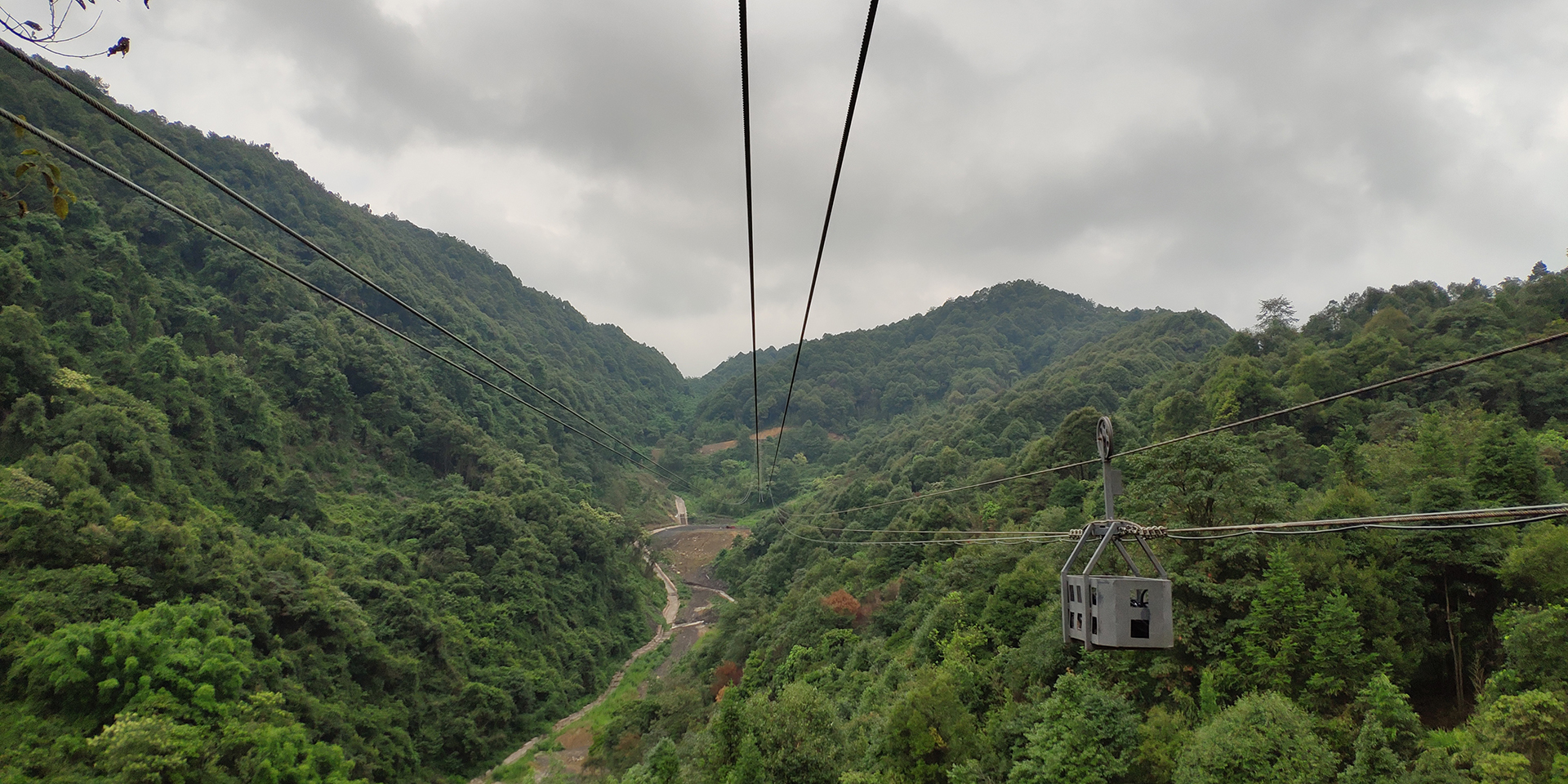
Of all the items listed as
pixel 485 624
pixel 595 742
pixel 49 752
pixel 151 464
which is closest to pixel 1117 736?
pixel 595 742

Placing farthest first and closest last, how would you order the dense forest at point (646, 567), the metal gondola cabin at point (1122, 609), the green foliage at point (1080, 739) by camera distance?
the dense forest at point (646, 567), the green foliage at point (1080, 739), the metal gondola cabin at point (1122, 609)

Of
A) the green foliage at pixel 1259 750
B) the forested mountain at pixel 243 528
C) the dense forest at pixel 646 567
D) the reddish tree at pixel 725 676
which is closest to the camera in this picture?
the green foliage at pixel 1259 750

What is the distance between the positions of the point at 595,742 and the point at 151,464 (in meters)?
23.8

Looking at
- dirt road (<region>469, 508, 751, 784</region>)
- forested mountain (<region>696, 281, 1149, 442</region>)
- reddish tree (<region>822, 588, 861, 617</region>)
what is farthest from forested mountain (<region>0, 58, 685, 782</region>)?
forested mountain (<region>696, 281, 1149, 442</region>)

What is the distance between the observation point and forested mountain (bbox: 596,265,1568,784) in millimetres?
13109

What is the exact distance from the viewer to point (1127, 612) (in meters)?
6.47

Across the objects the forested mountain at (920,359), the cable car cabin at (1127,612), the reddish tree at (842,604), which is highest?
the forested mountain at (920,359)

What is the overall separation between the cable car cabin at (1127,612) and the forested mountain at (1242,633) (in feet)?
27.8

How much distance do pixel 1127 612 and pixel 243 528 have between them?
42.6 meters

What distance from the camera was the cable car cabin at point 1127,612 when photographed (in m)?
6.45

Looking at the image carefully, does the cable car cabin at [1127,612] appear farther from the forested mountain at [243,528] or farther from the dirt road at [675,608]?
the dirt road at [675,608]

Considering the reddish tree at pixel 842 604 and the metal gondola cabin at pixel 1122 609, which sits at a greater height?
the metal gondola cabin at pixel 1122 609

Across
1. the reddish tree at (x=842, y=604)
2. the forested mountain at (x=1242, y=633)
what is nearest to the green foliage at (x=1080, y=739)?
the forested mountain at (x=1242, y=633)

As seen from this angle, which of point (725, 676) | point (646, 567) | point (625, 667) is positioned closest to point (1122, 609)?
point (725, 676)
